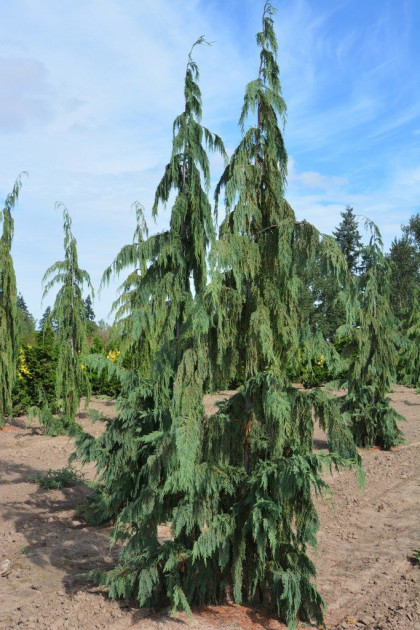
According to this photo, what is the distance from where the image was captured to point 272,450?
13.4 feet

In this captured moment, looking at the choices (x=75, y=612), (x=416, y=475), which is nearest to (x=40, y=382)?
(x=416, y=475)

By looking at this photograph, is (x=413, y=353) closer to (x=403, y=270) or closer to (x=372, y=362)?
(x=372, y=362)

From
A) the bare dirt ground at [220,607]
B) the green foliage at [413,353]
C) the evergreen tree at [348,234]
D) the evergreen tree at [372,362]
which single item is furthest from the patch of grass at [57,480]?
the evergreen tree at [348,234]

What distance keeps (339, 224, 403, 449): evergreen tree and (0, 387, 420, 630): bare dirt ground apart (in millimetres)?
851

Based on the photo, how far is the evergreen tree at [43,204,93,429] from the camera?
38.5 feet

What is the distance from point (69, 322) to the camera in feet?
39.3

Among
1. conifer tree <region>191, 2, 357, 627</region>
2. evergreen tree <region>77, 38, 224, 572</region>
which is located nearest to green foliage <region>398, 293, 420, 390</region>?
evergreen tree <region>77, 38, 224, 572</region>

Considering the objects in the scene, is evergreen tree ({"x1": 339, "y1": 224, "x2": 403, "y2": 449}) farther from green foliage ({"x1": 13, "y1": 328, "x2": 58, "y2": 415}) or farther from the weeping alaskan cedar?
green foliage ({"x1": 13, "y1": 328, "x2": 58, "y2": 415})

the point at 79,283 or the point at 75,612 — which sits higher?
the point at 79,283

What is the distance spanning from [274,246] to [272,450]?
60.9 inches

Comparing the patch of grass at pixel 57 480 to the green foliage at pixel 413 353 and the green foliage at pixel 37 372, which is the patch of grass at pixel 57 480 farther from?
the green foliage at pixel 413 353

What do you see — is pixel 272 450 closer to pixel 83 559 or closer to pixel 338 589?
pixel 338 589

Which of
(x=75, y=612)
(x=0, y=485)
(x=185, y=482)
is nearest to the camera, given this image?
(x=185, y=482)

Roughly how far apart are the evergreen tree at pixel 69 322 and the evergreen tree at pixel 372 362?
5780 millimetres
